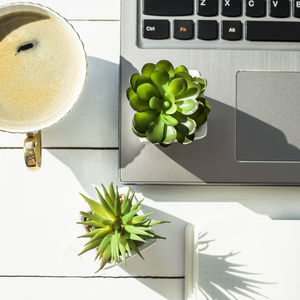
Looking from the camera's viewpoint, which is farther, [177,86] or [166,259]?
[166,259]

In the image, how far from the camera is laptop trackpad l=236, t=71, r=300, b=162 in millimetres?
493

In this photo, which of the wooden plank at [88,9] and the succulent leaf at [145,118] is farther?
the wooden plank at [88,9]

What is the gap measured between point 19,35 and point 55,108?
8 cm

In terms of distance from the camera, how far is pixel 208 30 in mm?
469

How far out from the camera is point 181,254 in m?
0.54

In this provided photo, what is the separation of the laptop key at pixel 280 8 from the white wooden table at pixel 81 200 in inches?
7.1

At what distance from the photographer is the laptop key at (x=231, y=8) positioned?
465 mm

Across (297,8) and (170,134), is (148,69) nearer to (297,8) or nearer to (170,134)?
(170,134)

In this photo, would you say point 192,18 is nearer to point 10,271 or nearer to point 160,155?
point 160,155

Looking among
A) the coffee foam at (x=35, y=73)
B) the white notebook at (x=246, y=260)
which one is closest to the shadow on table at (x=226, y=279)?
the white notebook at (x=246, y=260)

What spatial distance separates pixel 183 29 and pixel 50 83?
15 cm

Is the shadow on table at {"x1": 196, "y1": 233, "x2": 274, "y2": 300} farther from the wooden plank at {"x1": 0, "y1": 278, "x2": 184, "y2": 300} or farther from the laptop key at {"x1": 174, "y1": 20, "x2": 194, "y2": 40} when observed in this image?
the laptop key at {"x1": 174, "y1": 20, "x2": 194, "y2": 40}

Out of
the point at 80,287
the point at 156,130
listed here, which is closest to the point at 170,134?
the point at 156,130

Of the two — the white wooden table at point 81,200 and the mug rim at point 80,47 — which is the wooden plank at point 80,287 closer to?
the white wooden table at point 81,200
